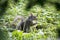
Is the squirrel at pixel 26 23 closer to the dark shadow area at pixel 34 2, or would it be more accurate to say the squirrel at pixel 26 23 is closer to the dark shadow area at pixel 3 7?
the dark shadow area at pixel 3 7

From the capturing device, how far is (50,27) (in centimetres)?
430

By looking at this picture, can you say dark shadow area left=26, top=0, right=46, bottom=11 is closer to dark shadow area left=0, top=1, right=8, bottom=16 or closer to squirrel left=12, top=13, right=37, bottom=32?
dark shadow area left=0, top=1, right=8, bottom=16

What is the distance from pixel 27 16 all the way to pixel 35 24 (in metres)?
0.26

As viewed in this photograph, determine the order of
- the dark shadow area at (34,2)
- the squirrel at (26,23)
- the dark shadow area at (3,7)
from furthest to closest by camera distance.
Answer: the squirrel at (26,23) → the dark shadow area at (3,7) → the dark shadow area at (34,2)

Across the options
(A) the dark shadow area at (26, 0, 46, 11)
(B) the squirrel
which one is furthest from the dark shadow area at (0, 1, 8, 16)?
(B) the squirrel

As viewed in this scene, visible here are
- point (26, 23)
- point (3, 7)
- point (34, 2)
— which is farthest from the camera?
point (26, 23)

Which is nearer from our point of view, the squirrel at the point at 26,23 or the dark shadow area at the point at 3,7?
the dark shadow area at the point at 3,7

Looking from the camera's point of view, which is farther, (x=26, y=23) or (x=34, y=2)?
(x=26, y=23)

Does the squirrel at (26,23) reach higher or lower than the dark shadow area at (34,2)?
lower

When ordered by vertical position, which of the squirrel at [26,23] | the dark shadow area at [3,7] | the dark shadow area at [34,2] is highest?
the dark shadow area at [34,2]

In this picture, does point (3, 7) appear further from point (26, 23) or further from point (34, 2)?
point (26, 23)

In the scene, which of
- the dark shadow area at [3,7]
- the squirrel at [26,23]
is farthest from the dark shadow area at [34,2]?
the squirrel at [26,23]

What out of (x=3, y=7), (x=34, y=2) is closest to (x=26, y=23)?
(x=3, y=7)

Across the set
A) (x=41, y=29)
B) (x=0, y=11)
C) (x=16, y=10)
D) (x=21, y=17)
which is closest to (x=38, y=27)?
(x=41, y=29)
